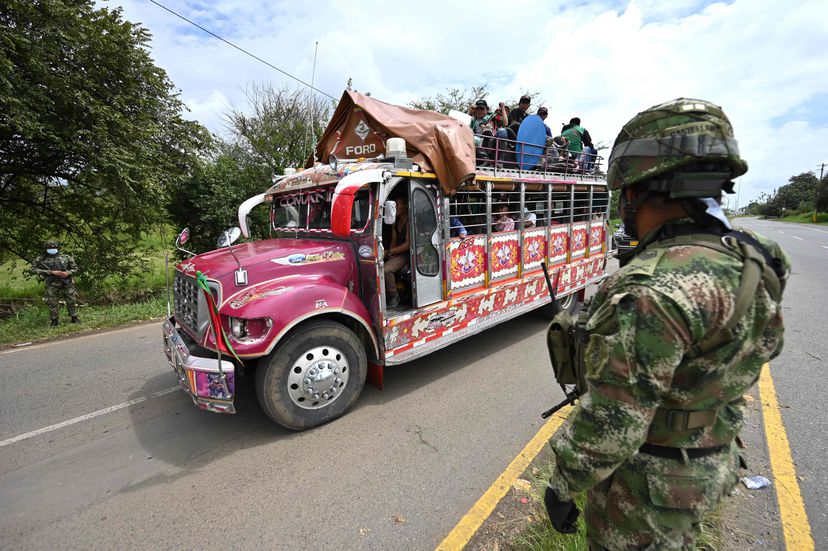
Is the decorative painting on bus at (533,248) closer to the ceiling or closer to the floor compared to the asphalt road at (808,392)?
closer to the ceiling

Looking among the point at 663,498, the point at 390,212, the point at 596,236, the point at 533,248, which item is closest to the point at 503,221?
the point at 533,248

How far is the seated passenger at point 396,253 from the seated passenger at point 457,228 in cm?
66

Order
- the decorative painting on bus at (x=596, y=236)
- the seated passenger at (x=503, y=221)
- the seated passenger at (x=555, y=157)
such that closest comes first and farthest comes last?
1. the seated passenger at (x=503, y=221)
2. the seated passenger at (x=555, y=157)
3. the decorative painting on bus at (x=596, y=236)

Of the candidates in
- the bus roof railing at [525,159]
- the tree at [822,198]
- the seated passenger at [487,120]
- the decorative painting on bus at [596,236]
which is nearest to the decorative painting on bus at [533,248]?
the bus roof railing at [525,159]

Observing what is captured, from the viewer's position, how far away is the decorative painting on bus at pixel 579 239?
6.57 metres

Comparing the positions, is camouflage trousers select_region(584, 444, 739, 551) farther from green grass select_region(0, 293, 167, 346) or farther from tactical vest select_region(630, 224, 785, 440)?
green grass select_region(0, 293, 167, 346)

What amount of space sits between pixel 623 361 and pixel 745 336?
15.9 inches

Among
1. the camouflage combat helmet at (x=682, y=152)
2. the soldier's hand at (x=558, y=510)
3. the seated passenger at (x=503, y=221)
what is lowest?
the soldier's hand at (x=558, y=510)

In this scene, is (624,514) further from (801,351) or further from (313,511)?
(801,351)

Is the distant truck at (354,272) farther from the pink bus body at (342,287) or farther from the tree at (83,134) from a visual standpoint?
the tree at (83,134)

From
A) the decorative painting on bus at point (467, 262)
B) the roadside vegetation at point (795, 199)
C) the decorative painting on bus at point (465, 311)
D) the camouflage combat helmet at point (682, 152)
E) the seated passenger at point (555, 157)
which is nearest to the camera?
the camouflage combat helmet at point (682, 152)

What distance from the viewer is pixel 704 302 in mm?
1119

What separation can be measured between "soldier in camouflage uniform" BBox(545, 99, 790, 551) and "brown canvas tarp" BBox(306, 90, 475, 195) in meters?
2.74

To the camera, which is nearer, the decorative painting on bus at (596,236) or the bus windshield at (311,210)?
the bus windshield at (311,210)
